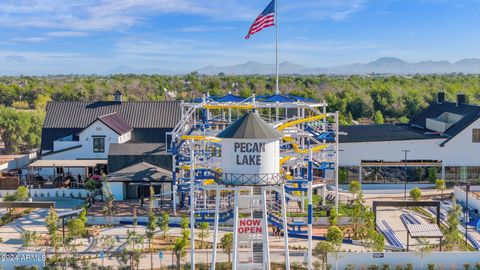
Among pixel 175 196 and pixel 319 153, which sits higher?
pixel 319 153

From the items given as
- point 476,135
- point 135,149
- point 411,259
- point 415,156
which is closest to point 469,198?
point 415,156

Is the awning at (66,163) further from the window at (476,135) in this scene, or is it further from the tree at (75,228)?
the window at (476,135)

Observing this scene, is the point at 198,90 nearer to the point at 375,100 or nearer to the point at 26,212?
the point at 375,100

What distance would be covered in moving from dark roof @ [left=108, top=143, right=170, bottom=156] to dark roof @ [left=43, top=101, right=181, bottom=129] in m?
8.40

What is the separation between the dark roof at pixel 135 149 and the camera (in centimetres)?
4668

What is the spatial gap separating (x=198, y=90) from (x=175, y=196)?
8564 centimetres

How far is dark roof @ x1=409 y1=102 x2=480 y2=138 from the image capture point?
167 feet

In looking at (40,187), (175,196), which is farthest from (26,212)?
(175,196)

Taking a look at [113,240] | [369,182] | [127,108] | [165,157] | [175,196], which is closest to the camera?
[113,240]

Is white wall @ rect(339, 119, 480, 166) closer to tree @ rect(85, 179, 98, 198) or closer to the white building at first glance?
the white building

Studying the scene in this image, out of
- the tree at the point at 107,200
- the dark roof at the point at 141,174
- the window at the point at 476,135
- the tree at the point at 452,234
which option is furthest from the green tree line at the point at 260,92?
the tree at the point at 452,234

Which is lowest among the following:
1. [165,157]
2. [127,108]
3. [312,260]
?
[312,260]

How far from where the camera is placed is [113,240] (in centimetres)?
3350

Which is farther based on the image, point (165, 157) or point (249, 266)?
point (165, 157)
